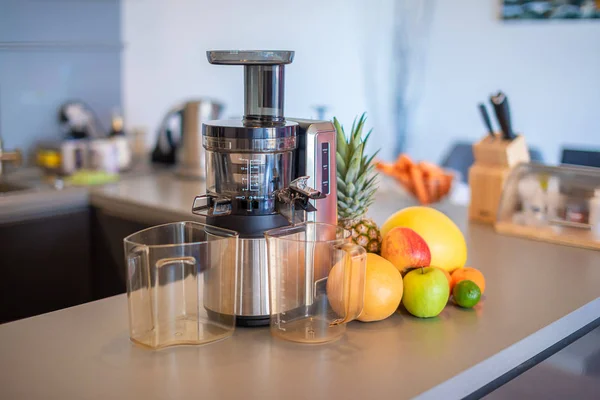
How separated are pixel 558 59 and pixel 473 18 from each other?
60cm

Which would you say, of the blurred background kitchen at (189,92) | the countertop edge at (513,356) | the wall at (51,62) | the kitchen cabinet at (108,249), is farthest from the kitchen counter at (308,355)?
the wall at (51,62)

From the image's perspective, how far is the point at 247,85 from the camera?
3.55ft

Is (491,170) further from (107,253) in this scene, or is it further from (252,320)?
(107,253)

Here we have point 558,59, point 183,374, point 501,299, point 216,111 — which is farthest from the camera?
point 558,59

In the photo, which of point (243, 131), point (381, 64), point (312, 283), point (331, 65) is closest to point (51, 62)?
point (243, 131)

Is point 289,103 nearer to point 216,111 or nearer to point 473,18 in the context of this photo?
point 473,18

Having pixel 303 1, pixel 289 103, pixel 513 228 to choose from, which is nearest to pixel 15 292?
Result: pixel 513 228

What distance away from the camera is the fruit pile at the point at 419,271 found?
1.06m

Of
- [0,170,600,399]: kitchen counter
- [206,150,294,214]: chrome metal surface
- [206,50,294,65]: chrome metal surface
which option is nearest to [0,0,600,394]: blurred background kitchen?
[0,170,600,399]: kitchen counter

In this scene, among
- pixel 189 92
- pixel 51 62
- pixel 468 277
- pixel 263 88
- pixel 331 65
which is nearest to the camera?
pixel 263 88

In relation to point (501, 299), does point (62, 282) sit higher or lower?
lower

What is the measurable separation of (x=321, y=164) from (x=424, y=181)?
96 centimetres

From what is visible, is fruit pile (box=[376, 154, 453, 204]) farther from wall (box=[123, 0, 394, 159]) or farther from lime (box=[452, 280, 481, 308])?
wall (box=[123, 0, 394, 159])

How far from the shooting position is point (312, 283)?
3.34 ft
